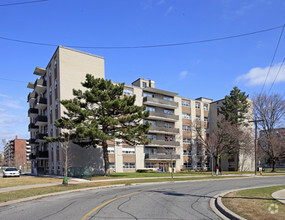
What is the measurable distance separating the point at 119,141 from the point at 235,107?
24.6 m

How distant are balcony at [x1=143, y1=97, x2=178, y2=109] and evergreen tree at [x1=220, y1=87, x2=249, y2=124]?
1020cm

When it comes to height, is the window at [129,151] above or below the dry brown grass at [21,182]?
above

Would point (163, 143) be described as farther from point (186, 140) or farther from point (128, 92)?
point (128, 92)

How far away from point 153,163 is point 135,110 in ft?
73.9

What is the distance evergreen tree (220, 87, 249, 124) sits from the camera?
54406mm

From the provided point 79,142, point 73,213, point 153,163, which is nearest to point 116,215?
point 73,213

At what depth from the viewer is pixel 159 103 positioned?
5166cm

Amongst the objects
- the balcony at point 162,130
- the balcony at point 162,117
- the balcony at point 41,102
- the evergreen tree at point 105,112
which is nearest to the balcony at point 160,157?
the balcony at point 162,130

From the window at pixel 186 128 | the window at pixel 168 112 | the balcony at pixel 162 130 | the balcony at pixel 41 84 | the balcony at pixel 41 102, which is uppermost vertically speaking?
the balcony at pixel 41 84

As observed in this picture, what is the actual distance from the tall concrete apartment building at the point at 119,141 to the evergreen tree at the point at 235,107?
606cm

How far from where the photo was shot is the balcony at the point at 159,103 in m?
50.1

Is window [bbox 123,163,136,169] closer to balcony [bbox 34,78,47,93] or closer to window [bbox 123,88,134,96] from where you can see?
window [bbox 123,88,134,96]

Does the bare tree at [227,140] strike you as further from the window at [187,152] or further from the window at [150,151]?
the window at [150,151]

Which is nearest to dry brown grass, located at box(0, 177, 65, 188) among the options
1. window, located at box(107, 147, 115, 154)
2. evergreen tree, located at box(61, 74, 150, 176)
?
evergreen tree, located at box(61, 74, 150, 176)
